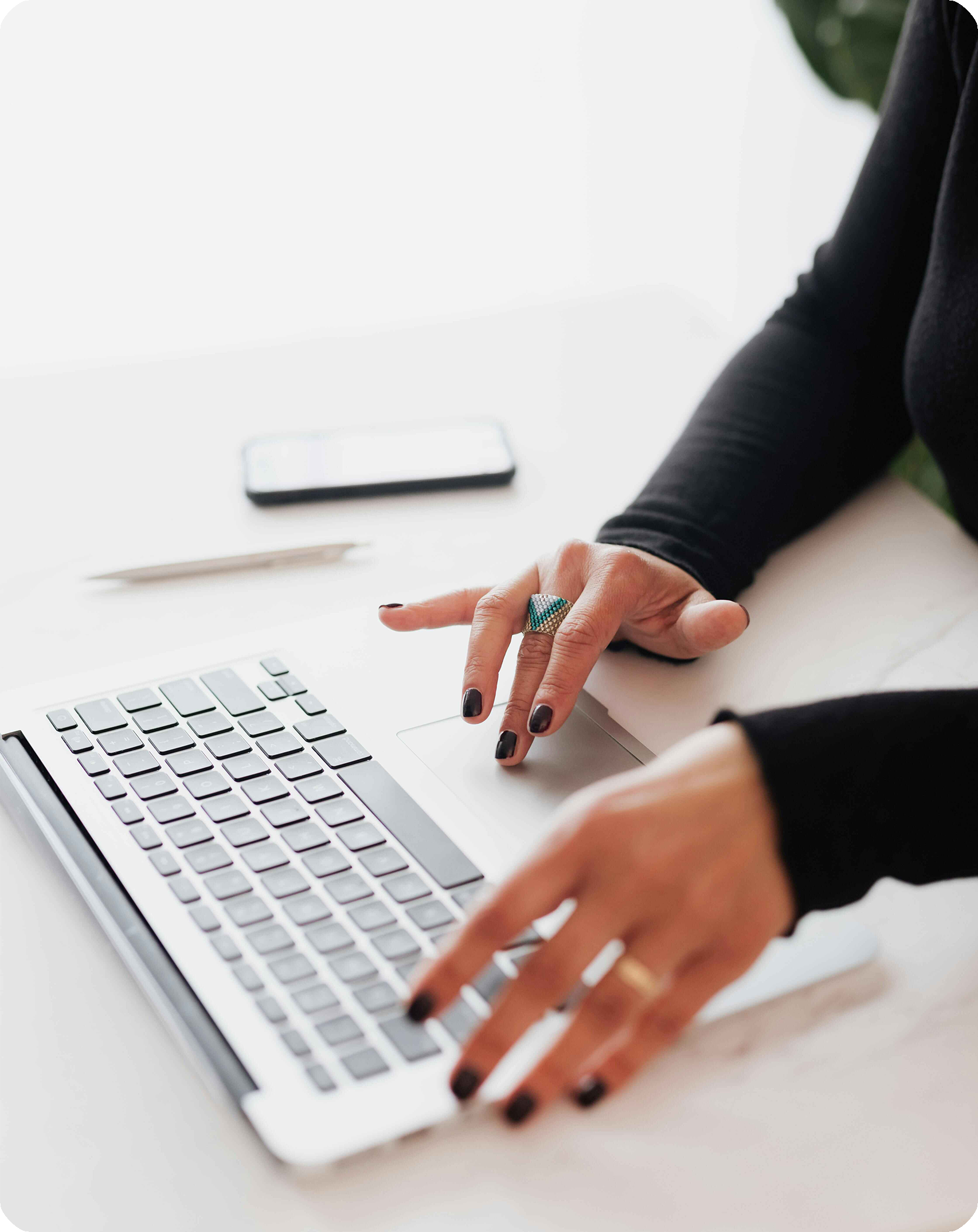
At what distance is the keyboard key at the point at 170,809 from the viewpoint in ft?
1.65

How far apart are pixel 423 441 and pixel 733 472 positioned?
0.23 m

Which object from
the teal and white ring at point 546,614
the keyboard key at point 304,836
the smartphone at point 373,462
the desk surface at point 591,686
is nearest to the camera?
the desk surface at point 591,686

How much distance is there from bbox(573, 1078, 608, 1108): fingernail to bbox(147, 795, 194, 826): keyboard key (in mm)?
207

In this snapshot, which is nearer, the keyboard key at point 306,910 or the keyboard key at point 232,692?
the keyboard key at point 306,910

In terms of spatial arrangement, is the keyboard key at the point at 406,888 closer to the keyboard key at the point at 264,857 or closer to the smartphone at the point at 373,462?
the keyboard key at the point at 264,857

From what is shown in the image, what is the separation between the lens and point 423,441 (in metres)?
0.83

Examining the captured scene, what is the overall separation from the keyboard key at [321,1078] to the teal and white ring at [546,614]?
0.30 m

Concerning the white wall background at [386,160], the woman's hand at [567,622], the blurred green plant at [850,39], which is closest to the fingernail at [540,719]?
the woman's hand at [567,622]

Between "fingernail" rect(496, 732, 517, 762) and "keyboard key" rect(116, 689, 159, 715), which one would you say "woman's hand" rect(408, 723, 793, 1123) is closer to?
"fingernail" rect(496, 732, 517, 762)

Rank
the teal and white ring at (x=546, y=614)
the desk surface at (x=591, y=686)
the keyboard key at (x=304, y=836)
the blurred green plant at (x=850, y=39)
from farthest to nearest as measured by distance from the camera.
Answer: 1. the blurred green plant at (x=850, y=39)
2. the teal and white ring at (x=546, y=614)
3. the keyboard key at (x=304, y=836)
4. the desk surface at (x=591, y=686)

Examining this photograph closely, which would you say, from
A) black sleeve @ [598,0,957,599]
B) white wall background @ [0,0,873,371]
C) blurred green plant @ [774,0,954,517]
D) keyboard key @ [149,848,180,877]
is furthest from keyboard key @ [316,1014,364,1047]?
white wall background @ [0,0,873,371]

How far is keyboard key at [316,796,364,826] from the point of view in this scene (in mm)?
504

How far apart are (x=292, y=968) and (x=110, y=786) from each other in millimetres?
145

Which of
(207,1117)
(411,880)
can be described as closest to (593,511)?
(411,880)
